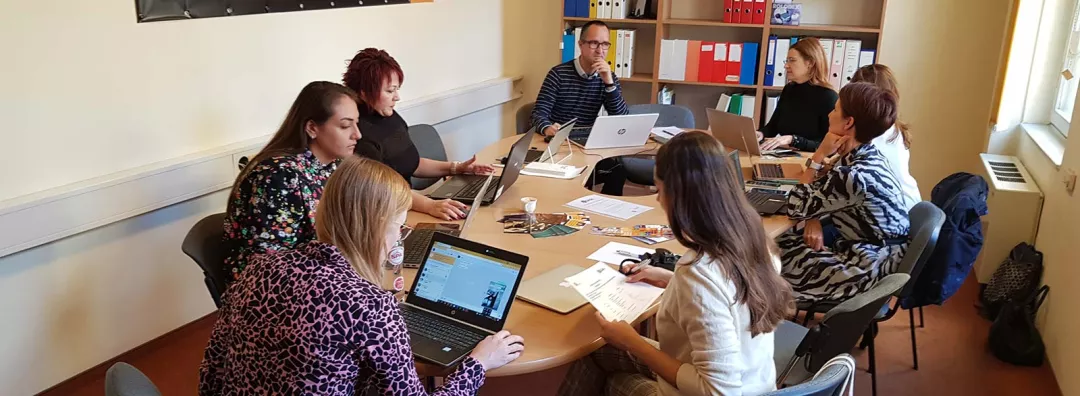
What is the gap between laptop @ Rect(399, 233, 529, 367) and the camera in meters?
1.81

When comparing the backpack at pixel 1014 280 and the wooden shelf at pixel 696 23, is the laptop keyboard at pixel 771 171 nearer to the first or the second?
the backpack at pixel 1014 280

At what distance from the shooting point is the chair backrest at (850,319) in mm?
1979

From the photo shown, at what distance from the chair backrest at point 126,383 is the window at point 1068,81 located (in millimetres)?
4018

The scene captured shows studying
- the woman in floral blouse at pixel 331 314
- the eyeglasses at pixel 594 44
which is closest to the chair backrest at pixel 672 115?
the eyeglasses at pixel 594 44

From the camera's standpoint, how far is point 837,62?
4738 millimetres

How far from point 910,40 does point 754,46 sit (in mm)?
913

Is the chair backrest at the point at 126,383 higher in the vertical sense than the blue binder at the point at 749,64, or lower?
lower

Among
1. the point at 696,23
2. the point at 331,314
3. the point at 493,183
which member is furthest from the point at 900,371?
the point at 696,23

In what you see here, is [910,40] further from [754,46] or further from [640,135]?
[640,135]

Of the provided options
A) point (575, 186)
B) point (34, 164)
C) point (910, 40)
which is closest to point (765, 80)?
point (910, 40)

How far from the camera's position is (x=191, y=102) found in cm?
314

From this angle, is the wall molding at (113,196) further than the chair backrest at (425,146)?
No

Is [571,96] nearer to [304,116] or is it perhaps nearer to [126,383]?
[304,116]

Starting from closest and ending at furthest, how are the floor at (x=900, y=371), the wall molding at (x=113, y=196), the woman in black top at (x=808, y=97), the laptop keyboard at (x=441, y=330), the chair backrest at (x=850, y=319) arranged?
the laptop keyboard at (x=441, y=330), the chair backrest at (x=850, y=319), the wall molding at (x=113, y=196), the floor at (x=900, y=371), the woman in black top at (x=808, y=97)
